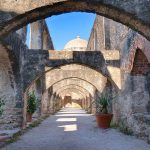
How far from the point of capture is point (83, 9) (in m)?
4.10

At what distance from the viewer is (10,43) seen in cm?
841

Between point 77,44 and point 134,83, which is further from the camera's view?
point 77,44

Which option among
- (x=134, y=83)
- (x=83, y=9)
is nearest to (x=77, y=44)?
(x=134, y=83)

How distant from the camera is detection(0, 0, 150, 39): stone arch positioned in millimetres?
3859

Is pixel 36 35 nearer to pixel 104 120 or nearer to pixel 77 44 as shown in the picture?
pixel 104 120

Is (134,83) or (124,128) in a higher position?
(134,83)

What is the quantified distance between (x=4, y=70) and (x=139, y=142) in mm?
5221

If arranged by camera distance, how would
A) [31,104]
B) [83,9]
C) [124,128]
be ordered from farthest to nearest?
[31,104], [124,128], [83,9]

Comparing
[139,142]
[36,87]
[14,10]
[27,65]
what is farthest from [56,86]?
[14,10]

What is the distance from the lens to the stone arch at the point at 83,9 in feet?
12.7

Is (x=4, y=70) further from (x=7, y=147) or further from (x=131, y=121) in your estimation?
(x=131, y=121)

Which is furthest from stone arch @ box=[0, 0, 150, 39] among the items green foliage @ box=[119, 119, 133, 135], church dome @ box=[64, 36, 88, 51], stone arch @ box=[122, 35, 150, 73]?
church dome @ box=[64, 36, 88, 51]

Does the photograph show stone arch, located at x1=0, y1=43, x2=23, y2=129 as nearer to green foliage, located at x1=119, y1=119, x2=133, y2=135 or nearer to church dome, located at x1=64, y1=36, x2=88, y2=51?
green foliage, located at x1=119, y1=119, x2=133, y2=135

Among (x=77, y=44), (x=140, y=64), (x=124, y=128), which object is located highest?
(x=77, y=44)
